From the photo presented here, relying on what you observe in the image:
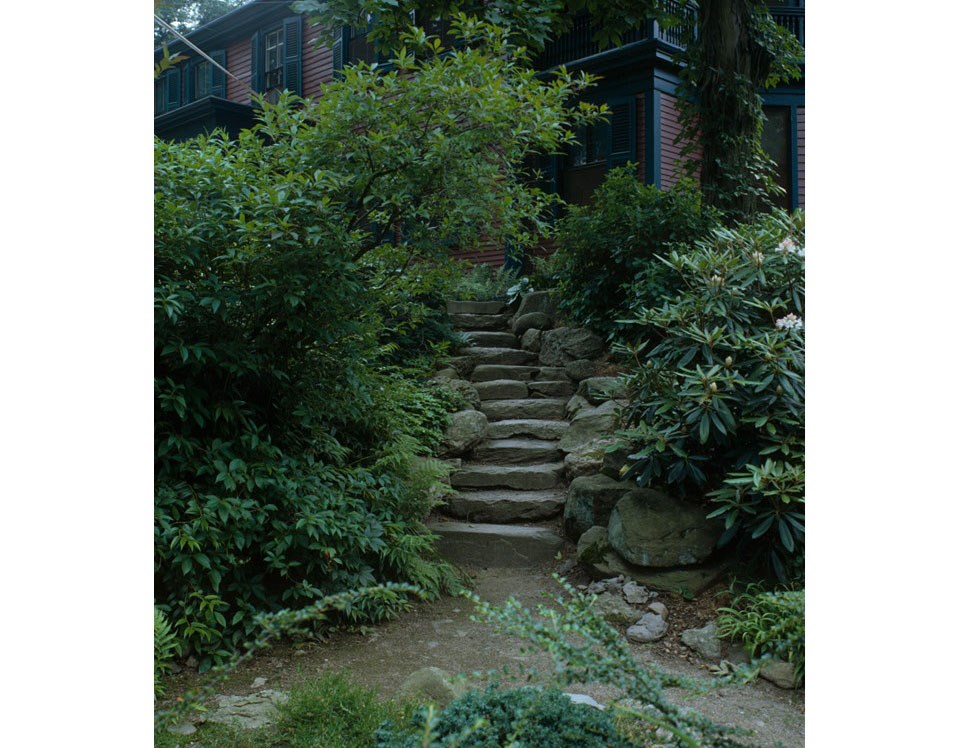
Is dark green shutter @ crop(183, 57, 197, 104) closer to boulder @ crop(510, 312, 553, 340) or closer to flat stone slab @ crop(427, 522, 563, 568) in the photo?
boulder @ crop(510, 312, 553, 340)

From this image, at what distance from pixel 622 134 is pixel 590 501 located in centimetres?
798

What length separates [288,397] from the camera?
3.79 metres

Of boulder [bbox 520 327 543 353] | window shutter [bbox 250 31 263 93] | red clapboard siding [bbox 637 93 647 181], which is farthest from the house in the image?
boulder [bbox 520 327 543 353]

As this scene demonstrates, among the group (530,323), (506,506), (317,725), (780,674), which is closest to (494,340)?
(530,323)

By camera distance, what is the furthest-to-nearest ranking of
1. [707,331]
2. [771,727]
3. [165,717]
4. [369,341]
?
[707,331], [369,341], [771,727], [165,717]

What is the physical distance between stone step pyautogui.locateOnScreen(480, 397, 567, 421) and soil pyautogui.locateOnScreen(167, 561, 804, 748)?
90.5 inches

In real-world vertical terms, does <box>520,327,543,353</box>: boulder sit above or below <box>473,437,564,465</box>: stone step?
above

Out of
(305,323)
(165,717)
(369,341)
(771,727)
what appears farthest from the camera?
(369,341)

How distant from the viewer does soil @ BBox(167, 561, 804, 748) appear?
2.97 metres

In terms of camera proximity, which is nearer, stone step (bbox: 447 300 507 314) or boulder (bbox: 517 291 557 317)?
boulder (bbox: 517 291 557 317)

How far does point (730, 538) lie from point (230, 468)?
2.56m

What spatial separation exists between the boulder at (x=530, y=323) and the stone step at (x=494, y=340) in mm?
106
